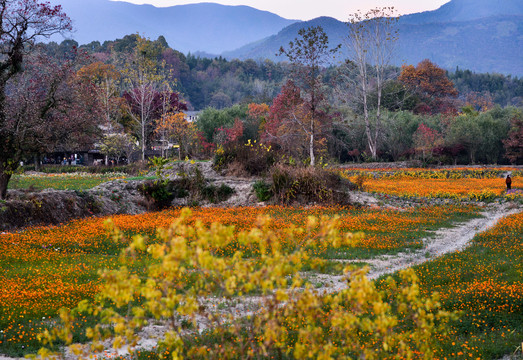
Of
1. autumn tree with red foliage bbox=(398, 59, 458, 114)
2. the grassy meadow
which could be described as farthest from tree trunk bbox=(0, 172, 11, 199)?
autumn tree with red foliage bbox=(398, 59, 458, 114)

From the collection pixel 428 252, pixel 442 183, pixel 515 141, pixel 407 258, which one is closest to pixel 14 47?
pixel 407 258

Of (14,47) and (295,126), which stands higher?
(14,47)

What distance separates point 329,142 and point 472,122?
57.2 ft

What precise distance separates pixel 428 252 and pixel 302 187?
11720 millimetres

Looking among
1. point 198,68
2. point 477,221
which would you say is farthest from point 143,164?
point 198,68

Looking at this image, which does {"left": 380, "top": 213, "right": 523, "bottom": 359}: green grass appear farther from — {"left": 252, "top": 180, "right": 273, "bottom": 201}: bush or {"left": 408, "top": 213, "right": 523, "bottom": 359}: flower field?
{"left": 252, "top": 180, "right": 273, "bottom": 201}: bush

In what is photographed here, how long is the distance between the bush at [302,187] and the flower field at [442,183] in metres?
4.58

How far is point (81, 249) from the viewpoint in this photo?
1534 cm

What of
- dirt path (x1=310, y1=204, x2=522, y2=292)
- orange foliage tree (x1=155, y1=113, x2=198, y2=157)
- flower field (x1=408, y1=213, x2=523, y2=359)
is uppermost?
orange foliage tree (x1=155, y1=113, x2=198, y2=157)

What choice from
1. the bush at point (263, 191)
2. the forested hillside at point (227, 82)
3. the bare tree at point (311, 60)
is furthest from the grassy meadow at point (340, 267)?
the forested hillside at point (227, 82)

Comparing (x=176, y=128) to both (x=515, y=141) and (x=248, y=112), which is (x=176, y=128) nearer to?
(x=248, y=112)

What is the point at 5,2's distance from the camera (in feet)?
60.8

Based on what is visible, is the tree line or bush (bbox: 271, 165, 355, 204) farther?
bush (bbox: 271, 165, 355, 204)

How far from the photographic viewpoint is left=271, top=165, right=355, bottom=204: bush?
26.4 metres
